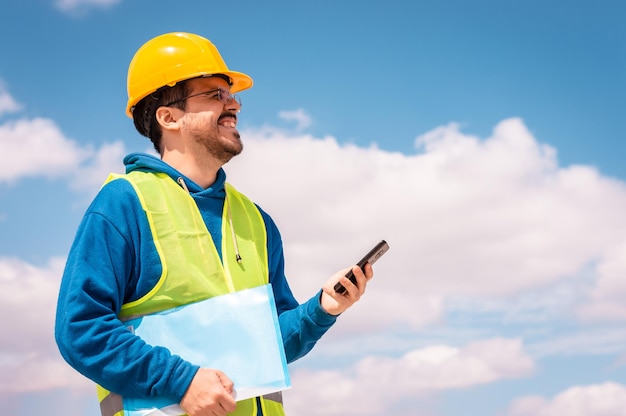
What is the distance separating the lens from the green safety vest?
11.7 feet

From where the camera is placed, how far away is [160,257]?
3.58 m

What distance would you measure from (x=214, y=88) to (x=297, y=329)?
1455 mm

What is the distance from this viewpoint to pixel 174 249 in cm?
363

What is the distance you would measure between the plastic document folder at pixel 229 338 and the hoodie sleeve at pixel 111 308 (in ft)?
0.47

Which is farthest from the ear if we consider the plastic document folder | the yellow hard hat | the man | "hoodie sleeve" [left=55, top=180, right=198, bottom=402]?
the plastic document folder

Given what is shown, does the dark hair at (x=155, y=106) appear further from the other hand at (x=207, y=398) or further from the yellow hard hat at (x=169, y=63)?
the other hand at (x=207, y=398)

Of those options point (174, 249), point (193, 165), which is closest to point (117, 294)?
point (174, 249)

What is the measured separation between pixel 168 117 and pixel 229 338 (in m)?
1.36

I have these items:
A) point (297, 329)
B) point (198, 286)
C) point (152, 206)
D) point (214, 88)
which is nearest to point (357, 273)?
point (297, 329)

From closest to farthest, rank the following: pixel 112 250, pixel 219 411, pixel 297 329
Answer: pixel 219 411, pixel 112 250, pixel 297 329

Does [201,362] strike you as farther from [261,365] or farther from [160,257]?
[160,257]

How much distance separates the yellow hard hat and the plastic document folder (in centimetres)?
134

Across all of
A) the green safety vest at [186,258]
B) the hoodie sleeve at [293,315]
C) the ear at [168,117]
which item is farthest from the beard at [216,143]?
the hoodie sleeve at [293,315]

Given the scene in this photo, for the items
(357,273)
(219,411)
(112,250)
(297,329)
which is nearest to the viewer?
(219,411)
